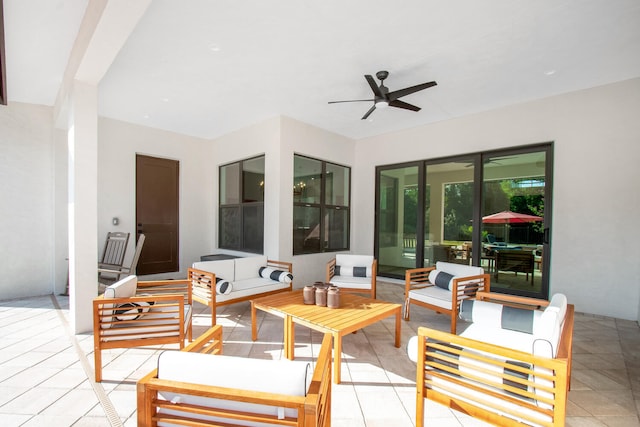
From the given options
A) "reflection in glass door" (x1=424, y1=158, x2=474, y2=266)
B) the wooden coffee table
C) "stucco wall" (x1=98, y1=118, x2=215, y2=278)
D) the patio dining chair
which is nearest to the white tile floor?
the wooden coffee table

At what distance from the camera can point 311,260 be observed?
5656mm

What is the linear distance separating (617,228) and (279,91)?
493 cm

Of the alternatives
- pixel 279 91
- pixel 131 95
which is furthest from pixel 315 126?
pixel 131 95

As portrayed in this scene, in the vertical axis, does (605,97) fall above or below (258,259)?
above

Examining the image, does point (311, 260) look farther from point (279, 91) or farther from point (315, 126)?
point (279, 91)

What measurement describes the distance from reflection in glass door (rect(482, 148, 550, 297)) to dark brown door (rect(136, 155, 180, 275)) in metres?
5.98

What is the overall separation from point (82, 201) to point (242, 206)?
3.05 metres

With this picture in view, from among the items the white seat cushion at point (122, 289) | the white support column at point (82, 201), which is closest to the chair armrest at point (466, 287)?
the white seat cushion at point (122, 289)

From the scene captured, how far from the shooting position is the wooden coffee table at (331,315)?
7.84 ft

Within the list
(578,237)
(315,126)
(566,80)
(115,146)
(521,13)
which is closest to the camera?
(521,13)

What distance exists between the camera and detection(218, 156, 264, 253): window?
5750 mm

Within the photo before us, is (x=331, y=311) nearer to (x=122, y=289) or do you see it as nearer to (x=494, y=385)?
(x=494, y=385)

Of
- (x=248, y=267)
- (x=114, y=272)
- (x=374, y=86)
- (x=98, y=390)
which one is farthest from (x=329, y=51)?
(x=114, y=272)

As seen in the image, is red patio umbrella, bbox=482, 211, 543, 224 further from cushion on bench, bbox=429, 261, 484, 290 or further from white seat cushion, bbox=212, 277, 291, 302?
white seat cushion, bbox=212, 277, 291, 302
